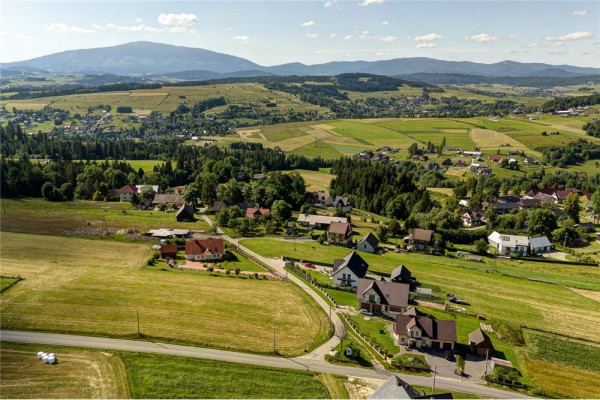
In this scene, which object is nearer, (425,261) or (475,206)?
(425,261)

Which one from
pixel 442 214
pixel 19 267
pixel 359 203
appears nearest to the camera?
pixel 19 267

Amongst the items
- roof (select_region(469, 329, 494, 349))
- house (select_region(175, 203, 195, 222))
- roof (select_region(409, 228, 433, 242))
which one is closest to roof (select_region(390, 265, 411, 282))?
roof (select_region(469, 329, 494, 349))

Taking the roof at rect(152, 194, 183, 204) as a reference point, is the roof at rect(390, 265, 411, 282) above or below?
below

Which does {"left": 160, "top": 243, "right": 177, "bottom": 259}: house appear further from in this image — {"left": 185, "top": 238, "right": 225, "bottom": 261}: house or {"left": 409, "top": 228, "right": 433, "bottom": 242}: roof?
{"left": 409, "top": 228, "right": 433, "bottom": 242}: roof

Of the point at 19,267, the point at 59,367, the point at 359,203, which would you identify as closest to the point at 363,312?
the point at 59,367

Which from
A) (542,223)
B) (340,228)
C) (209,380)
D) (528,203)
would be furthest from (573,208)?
(209,380)

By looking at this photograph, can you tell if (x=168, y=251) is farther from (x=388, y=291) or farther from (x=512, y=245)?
(x=512, y=245)

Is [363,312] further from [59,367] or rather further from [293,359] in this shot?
[59,367]
